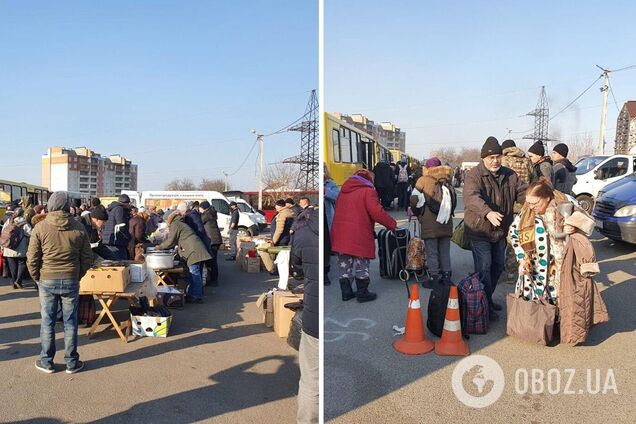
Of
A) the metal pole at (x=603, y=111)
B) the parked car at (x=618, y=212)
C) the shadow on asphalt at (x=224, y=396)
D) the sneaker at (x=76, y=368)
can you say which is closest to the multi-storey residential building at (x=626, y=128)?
the metal pole at (x=603, y=111)

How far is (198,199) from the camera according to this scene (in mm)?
18781

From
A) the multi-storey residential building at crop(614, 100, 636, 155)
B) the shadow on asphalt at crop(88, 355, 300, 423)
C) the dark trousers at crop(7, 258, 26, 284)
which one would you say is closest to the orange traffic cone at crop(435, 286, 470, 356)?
the shadow on asphalt at crop(88, 355, 300, 423)

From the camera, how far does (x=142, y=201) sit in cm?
1998

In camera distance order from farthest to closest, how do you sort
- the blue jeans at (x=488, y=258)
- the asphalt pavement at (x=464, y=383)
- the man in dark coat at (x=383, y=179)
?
1. the man in dark coat at (x=383, y=179)
2. the blue jeans at (x=488, y=258)
3. the asphalt pavement at (x=464, y=383)

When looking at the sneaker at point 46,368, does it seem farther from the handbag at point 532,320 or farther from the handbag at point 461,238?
the handbag at point 461,238

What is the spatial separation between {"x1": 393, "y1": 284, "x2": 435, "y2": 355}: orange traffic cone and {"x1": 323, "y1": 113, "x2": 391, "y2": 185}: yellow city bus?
22.5ft

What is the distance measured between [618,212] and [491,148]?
465 centimetres

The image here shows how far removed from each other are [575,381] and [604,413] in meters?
0.42

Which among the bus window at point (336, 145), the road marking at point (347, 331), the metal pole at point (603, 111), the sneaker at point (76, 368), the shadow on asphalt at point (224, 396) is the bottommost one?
the shadow on asphalt at point (224, 396)

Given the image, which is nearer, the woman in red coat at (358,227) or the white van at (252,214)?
the woman in red coat at (358,227)

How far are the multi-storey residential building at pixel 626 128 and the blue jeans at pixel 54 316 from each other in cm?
4872

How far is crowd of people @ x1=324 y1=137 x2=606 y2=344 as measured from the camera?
405 centimetres

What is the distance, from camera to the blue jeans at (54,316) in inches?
170

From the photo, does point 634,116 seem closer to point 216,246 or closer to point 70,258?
point 216,246
